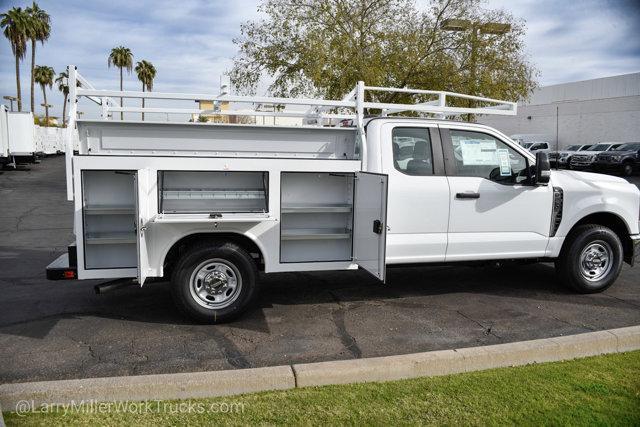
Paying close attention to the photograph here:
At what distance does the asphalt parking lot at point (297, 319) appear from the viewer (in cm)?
450

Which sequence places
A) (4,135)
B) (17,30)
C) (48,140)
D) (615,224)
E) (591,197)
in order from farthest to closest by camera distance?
(17,30) → (48,140) → (4,135) → (615,224) → (591,197)

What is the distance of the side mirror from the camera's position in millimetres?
5820

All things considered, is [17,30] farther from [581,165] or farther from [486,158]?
[486,158]

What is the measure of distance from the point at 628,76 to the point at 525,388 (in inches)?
1649

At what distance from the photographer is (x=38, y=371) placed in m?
4.18

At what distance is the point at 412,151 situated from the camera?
5.81 m

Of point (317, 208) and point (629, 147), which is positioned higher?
point (629, 147)

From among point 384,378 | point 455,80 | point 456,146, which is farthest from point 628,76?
point 384,378

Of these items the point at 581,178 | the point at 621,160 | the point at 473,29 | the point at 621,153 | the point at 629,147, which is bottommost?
the point at 581,178

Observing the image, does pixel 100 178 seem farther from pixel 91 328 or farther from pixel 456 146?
pixel 456 146

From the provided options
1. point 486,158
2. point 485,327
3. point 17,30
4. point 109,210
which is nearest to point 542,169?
point 486,158

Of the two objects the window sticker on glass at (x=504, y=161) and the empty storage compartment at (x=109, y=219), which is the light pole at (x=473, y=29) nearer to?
the window sticker on glass at (x=504, y=161)

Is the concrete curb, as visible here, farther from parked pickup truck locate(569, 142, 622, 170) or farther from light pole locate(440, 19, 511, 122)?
parked pickup truck locate(569, 142, 622, 170)

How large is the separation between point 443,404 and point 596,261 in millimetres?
3898
